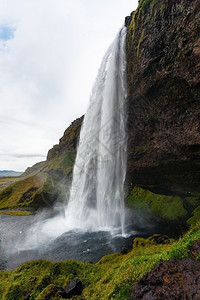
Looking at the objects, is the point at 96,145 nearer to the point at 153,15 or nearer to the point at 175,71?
the point at 175,71

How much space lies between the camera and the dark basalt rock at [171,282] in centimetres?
475

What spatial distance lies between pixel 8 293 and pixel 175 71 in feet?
75.8

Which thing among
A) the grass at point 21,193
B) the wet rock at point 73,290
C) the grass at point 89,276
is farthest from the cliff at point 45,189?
the wet rock at point 73,290

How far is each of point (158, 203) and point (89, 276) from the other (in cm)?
2350

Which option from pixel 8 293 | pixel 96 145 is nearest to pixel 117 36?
pixel 96 145

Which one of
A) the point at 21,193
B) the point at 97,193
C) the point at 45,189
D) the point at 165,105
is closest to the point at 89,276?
the point at 165,105

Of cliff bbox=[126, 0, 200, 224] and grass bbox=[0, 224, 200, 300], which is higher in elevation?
cliff bbox=[126, 0, 200, 224]

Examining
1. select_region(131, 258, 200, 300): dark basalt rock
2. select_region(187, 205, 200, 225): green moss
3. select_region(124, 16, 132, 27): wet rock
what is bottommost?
select_region(187, 205, 200, 225): green moss

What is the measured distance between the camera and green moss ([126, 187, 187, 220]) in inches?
1020

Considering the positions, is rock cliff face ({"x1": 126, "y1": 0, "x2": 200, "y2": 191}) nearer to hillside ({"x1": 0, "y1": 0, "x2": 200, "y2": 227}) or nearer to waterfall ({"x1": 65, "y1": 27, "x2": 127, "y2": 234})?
hillside ({"x1": 0, "y1": 0, "x2": 200, "y2": 227})

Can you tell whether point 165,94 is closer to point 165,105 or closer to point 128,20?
point 165,105

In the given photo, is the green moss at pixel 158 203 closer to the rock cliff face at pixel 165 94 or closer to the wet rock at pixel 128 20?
the rock cliff face at pixel 165 94

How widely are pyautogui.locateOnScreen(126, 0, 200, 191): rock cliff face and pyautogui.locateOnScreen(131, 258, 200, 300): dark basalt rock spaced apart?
16.5m

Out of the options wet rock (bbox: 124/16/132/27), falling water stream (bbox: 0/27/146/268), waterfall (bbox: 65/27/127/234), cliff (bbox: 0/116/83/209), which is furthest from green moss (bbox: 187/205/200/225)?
wet rock (bbox: 124/16/132/27)
